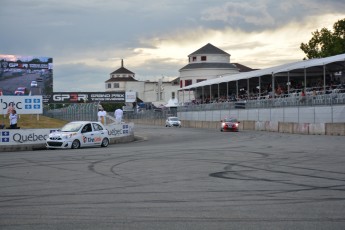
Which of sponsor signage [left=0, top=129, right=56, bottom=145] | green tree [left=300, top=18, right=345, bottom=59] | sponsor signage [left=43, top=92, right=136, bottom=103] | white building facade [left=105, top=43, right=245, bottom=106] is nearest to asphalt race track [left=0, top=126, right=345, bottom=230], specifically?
sponsor signage [left=0, top=129, right=56, bottom=145]

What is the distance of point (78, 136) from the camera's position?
2870 centimetres

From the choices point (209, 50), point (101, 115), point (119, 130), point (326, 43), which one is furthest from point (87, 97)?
point (119, 130)

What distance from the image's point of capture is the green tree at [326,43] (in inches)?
3164

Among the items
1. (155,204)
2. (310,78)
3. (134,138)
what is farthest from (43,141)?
(310,78)

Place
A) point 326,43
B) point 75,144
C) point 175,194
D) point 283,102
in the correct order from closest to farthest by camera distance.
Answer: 1. point 175,194
2. point 75,144
3. point 283,102
4. point 326,43

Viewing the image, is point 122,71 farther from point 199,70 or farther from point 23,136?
point 23,136

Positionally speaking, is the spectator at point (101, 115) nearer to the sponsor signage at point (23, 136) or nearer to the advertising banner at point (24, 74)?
the sponsor signage at point (23, 136)

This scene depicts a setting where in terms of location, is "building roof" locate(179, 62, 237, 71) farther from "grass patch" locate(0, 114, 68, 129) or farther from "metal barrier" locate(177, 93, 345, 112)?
"grass patch" locate(0, 114, 68, 129)

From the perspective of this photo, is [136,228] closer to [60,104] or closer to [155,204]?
[155,204]

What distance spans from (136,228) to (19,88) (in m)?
43.9

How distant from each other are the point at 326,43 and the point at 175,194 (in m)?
75.8

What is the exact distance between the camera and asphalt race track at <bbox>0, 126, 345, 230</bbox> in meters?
8.61

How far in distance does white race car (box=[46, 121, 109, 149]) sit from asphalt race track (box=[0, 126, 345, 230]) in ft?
29.0

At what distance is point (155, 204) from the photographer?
33.3 feet
